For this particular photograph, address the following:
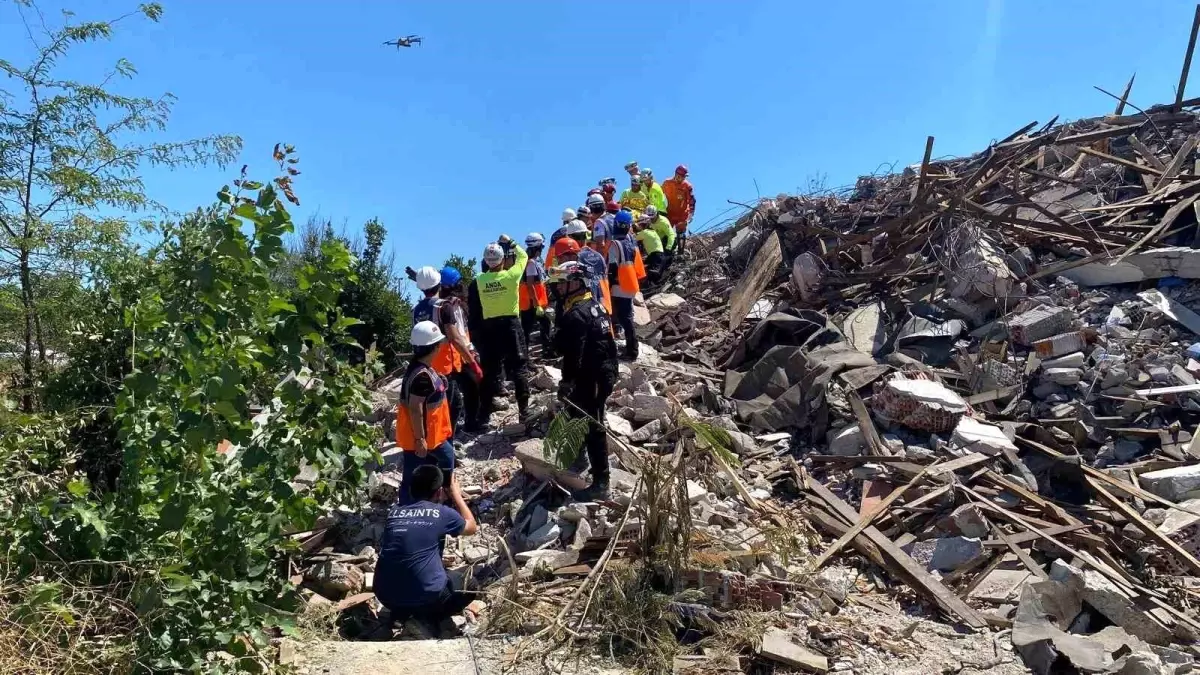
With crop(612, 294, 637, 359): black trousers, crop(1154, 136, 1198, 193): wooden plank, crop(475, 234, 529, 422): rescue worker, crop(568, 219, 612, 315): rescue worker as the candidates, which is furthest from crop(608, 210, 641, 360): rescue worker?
crop(1154, 136, 1198, 193): wooden plank

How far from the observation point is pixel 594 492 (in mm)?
6672

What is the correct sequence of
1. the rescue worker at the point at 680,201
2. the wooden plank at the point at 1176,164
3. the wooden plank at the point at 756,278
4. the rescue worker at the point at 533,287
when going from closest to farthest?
the rescue worker at the point at 533,287, the wooden plank at the point at 1176,164, the wooden plank at the point at 756,278, the rescue worker at the point at 680,201

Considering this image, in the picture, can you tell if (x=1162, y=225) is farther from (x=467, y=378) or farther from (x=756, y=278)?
(x=467, y=378)

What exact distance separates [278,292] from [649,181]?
362 inches

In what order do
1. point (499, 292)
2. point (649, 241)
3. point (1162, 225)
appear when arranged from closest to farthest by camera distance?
point (499, 292)
point (1162, 225)
point (649, 241)

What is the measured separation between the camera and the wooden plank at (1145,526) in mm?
5660

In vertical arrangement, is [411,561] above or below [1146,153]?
below

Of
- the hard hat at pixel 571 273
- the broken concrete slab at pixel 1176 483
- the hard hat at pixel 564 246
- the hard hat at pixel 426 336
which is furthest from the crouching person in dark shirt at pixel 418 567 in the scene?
the broken concrete slab at pixel 1176 483

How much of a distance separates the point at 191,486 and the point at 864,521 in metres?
4.70

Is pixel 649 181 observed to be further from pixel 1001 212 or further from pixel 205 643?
pixel 205 643

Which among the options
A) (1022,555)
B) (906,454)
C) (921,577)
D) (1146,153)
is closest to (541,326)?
(906,454)

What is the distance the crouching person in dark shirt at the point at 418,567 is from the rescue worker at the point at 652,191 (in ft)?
28.2

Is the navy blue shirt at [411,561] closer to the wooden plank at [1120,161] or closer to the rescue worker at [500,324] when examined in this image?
the rescue worker at [500,324]

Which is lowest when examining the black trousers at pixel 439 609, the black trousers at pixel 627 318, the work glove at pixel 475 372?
the black trousers at pixel 439 609
